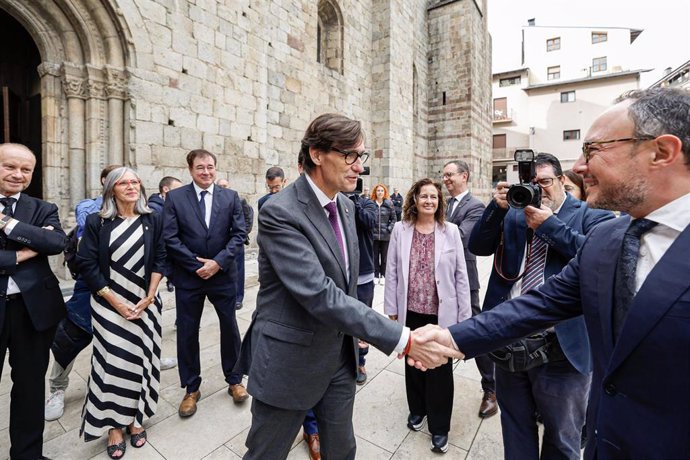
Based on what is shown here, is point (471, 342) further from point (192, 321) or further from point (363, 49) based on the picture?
point (363, 49)

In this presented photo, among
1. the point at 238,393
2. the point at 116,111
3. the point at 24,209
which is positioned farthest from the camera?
the point at 116,111

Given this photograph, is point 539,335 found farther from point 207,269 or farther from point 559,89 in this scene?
point 559,89

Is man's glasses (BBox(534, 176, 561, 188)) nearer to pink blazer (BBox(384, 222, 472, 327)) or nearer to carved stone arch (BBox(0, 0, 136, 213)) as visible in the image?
pink blazer (BBox(384, 222, 472, 327))

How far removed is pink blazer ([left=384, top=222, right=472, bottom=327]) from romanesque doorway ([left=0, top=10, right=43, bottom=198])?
24.7ft

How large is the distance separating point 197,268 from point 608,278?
2761 mm

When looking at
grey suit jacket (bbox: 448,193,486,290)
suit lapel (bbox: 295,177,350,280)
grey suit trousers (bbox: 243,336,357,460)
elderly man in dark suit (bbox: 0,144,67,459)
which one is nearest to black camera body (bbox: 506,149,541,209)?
suit lapel (bbox: 295,177,350,280)

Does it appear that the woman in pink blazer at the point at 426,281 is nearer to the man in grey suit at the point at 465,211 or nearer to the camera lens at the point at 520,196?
the man in grey suit at the point at 465,211

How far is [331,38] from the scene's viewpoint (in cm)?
1110

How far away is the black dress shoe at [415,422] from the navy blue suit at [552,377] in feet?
2.65

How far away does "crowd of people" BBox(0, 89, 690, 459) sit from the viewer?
101cm

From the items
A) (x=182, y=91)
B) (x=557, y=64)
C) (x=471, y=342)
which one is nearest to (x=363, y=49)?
(x=182, y=91)

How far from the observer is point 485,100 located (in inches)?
679

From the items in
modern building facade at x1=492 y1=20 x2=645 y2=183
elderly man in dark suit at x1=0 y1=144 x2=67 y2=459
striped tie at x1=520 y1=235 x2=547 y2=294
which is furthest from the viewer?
modern building facade at x1=492 y1=20 x2=645 y2=183

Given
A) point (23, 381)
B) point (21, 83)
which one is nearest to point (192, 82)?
point (21, 83)
